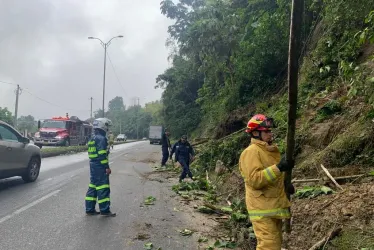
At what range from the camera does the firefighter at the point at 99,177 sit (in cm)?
679

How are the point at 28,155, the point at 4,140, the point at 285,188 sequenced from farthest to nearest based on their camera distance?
1. the point at 28,155
2. the point at 4,140
3. the point at 285,188

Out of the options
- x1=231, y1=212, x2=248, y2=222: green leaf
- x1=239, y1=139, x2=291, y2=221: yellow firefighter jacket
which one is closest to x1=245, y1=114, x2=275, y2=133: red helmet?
x1=239, y1=139, x2=291, y2=221: yellow firefighter jacket

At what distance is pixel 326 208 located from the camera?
16.3 ft

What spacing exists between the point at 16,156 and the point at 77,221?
4209 millimetres

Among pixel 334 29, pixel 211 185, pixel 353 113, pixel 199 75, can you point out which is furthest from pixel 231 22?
pixel 199 75

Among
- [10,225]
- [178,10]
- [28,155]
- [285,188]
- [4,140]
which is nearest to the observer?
[285,188]

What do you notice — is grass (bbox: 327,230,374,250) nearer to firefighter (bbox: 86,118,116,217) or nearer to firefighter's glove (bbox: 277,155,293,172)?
firefighter's glove (bbox: 277,155,293,172)

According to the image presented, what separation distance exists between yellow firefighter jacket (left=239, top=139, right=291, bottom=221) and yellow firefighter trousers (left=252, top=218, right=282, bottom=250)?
6 cm

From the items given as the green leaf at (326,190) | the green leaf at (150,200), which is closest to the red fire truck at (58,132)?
the green leaf at (150,200)

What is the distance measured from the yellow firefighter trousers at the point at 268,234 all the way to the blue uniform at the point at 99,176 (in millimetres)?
3914

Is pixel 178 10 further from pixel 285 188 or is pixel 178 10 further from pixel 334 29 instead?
pixel 285 188

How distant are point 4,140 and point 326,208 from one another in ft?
25.7

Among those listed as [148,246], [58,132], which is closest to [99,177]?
[148,246]

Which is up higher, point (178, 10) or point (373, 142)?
point (178, 10)
